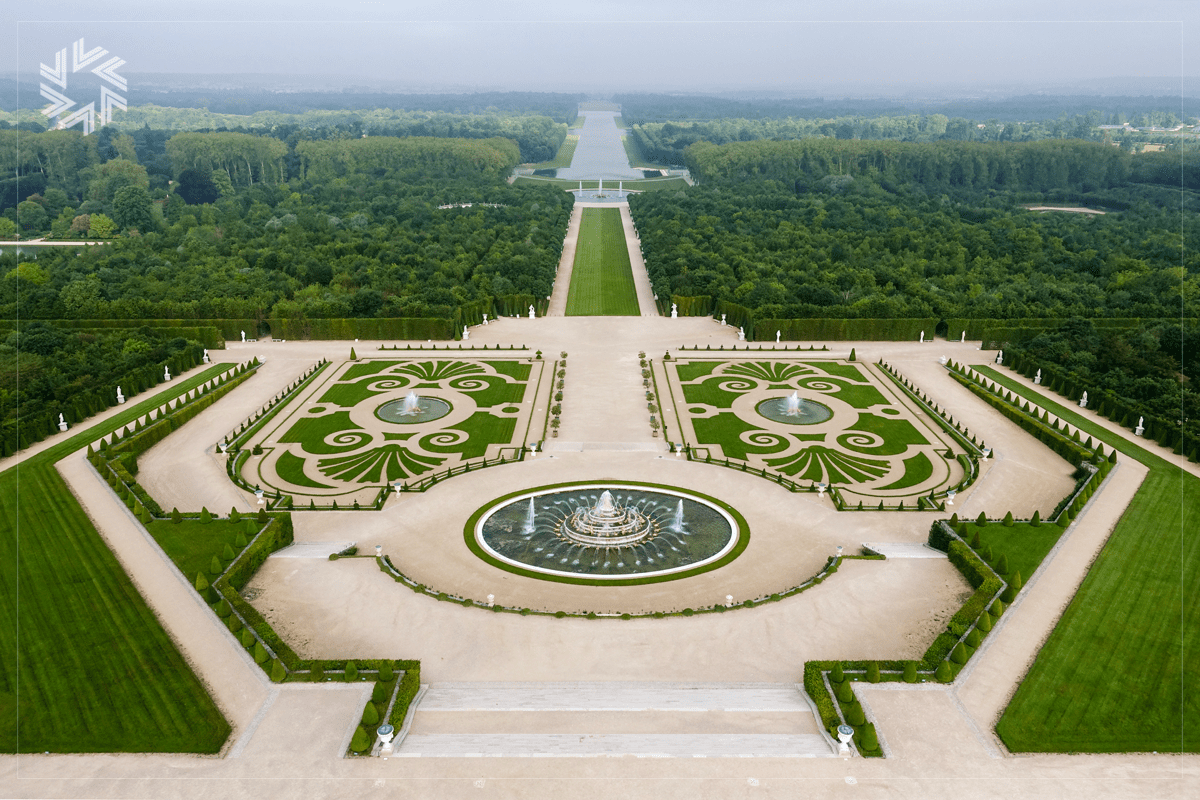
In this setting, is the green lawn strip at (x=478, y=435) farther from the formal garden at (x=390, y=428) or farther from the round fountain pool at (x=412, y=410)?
the round fountain pool at (x=412, y=410)

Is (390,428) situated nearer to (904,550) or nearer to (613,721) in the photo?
(613,721)

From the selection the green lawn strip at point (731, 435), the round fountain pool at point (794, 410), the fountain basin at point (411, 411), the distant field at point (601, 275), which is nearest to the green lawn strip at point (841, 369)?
the round fountain pool at point (794, 410)

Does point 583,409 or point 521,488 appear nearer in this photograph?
point 521,488

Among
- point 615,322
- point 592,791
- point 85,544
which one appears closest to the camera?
point 592,791

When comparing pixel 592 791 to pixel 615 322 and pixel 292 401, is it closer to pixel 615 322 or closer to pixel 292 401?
pixel 292 401

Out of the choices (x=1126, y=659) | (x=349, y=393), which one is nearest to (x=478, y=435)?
(x=349, y=393)

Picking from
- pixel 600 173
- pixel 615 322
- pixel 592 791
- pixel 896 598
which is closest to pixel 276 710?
pixel 592 791
